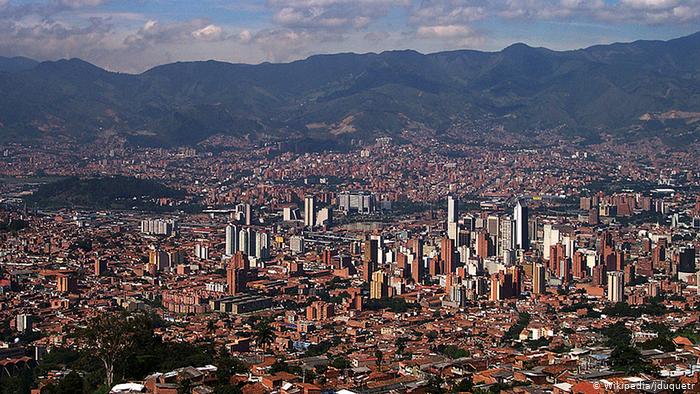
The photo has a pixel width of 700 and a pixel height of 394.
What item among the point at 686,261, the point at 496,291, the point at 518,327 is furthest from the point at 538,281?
the point at 686,261

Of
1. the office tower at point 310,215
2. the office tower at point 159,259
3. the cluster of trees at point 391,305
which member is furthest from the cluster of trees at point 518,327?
the office tower at point 310,215

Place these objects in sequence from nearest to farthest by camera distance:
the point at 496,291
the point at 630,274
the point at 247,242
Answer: the point at 496,291
the point at 630,274
the point at 247,242

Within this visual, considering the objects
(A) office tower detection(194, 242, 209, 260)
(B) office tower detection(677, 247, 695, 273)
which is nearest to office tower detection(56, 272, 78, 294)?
Result: (A) office tower detection(194, 242, 209, 260)

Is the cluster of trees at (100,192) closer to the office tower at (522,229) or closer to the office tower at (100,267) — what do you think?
the office tower at (100,267)

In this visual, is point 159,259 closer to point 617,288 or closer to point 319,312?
point 319,312

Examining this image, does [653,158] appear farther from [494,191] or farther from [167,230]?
[167,230]

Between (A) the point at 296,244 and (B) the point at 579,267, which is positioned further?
(A) the point at 296,244
